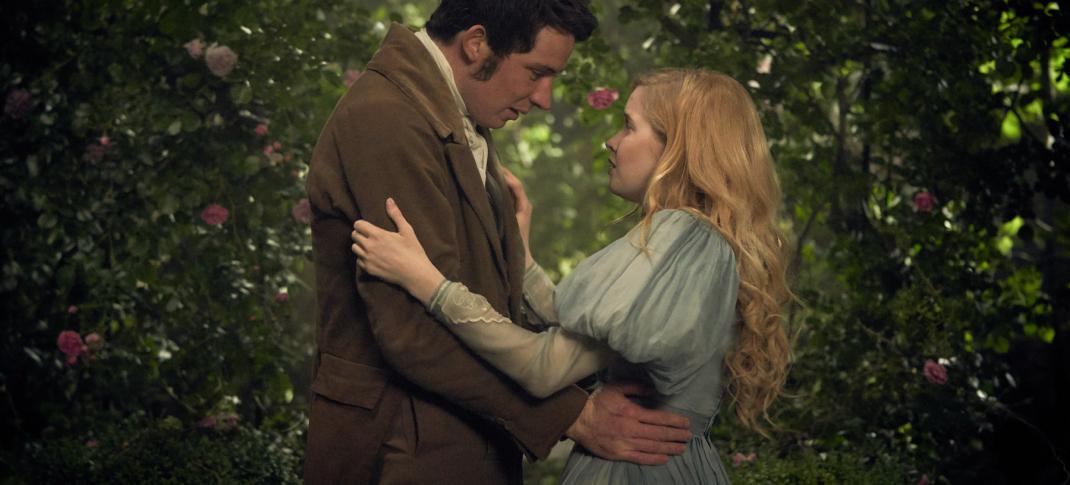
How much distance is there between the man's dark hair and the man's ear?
0.5 inches

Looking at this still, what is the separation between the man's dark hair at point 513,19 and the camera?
9.40ft

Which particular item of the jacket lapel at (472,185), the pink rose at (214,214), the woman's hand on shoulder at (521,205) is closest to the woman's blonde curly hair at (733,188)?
the jacket lapel at (472,185)

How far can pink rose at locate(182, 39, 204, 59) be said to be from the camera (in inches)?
175

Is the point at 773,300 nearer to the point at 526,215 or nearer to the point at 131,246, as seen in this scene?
the point at 526,215

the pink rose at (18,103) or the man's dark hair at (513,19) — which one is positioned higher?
the man's dark hair at (513,19)

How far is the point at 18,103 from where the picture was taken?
15.3 ft

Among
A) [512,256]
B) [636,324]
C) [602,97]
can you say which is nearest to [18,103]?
[602,97]

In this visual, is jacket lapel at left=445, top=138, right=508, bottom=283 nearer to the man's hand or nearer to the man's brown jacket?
the man's brown jacket

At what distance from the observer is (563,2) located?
2.90 metres

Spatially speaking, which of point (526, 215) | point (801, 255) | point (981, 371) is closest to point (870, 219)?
point (801, 255)

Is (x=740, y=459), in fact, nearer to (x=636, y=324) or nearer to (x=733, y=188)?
(x=733, y=188)

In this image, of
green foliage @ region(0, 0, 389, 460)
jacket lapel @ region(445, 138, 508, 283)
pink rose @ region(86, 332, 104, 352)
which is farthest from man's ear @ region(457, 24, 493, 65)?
pink rose @ region(86, 332, 104, 352)

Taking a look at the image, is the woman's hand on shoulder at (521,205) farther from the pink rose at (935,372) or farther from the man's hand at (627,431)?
the pink rose at (935,372)

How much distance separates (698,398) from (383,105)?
39.2 inches
